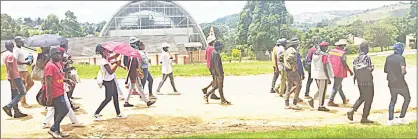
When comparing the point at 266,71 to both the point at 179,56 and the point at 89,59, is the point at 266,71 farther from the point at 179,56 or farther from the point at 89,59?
the point at 89,59

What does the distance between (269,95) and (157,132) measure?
183 inches

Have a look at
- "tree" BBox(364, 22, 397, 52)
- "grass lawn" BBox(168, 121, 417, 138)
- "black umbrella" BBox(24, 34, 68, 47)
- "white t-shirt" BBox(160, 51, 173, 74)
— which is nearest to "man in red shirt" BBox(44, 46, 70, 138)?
"black umbrella" BBox(24, 34, 68, 47)

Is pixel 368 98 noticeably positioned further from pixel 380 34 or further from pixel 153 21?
pixel 153 21

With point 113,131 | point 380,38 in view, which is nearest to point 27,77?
point 113,131

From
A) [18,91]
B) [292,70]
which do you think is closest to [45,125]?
[18,91]

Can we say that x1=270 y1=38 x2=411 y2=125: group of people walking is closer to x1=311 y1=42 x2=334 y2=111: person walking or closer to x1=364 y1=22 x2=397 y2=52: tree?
x1=311 y1=42 x2=334 y2=111: person walking

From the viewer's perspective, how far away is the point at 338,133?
8.39 meters

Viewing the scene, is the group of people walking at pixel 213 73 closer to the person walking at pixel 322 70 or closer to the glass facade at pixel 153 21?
the person walking at pixel 322 70

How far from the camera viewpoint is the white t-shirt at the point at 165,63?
41.7 ft

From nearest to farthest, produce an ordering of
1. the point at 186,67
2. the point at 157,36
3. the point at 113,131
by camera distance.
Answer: the point at 113,131, the point at 157,36, the point at 186,67

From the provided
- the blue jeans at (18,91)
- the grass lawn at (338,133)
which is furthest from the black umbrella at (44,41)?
the grass lawn at (338,133)

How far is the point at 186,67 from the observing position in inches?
590

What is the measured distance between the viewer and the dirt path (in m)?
8.82

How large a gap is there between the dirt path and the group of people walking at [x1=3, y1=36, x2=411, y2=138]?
256 mm
